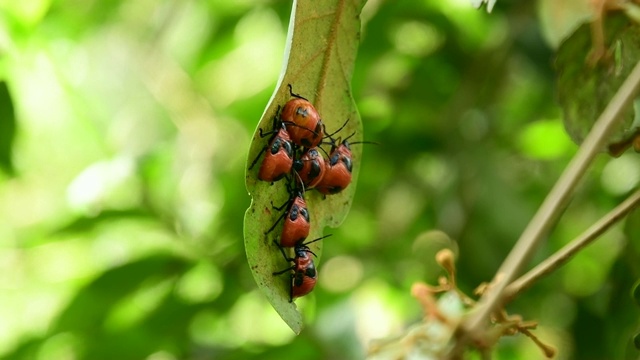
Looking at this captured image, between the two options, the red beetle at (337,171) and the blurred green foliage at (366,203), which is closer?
the red beetle at (337,171)

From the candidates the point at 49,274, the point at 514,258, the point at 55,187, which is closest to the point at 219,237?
the point at 514,258

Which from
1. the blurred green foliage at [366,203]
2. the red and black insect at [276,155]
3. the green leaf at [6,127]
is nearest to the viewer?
the red and black insect at [276,155]

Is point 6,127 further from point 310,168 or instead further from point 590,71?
point 590,71

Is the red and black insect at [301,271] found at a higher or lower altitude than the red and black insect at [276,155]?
lower

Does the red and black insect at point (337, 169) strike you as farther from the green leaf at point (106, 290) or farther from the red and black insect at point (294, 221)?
the green leaf at point (106, 290)

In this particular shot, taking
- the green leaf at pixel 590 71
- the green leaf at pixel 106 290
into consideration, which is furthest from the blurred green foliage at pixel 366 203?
the green leaf at pixel 590 71

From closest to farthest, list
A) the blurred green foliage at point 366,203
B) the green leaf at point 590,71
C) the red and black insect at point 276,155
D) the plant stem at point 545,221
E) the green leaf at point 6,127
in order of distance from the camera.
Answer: the plant stem at point 545,221
the red and black insect at point 276,155
the green leaf at point 590,71
the green leaf at point 6,127
the blurred green foliage at point 366,203

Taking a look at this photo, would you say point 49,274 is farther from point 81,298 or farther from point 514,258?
point 514,258
